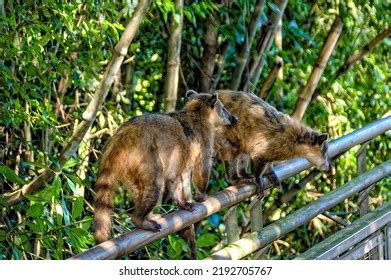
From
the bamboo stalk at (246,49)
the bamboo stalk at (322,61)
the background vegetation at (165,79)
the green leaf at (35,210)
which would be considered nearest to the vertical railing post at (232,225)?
the green leaf at (35,210)

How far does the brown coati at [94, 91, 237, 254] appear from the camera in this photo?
345 centimetres

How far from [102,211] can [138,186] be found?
204 mm

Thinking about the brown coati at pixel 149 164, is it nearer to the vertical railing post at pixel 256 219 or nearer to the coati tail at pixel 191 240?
the coati tail at pixel 191 240

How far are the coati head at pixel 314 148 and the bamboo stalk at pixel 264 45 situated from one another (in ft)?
6.19

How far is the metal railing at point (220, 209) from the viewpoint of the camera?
2.42m

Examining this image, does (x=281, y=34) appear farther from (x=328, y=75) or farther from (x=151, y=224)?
(x=151, y=224)

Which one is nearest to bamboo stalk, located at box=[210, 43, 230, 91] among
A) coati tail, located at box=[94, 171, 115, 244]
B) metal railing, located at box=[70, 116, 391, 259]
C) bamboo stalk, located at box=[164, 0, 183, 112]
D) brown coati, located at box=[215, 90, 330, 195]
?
bamboo stalk, located at box=[164, 0, 183, 112]

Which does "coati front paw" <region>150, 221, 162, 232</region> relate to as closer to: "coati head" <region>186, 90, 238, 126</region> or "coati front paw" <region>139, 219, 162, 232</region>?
"coati front paw" <region>139, 219, 162, 232</region>

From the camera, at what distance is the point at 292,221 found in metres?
3.24

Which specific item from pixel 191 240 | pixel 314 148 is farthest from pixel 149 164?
pixel 314 148

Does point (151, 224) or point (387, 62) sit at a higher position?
point (151, 224)

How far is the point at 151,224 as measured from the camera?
299cm
